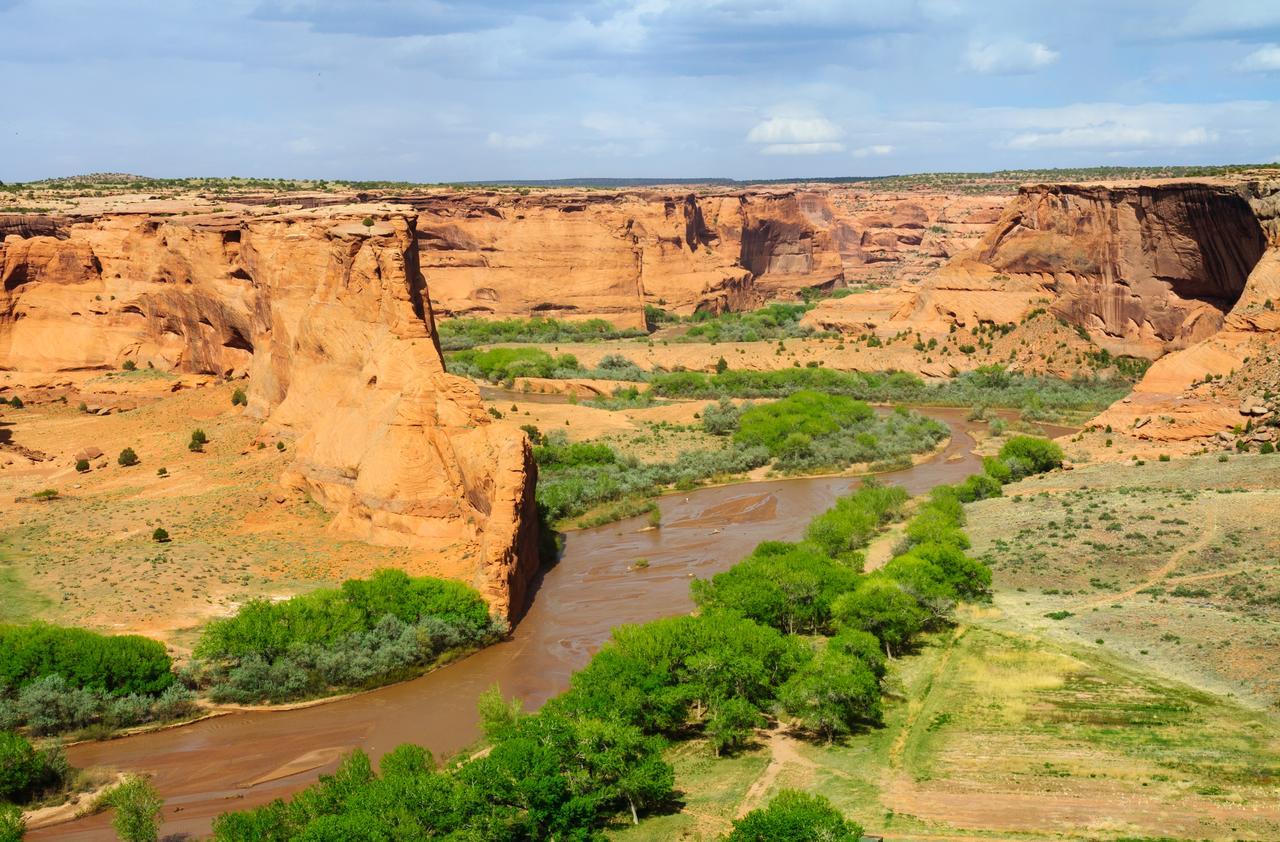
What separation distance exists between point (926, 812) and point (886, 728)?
3.98m

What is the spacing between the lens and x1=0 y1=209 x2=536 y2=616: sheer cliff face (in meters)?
31.9

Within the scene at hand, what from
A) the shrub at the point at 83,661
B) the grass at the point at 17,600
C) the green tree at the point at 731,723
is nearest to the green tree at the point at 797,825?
the green tree at the point at 731,723

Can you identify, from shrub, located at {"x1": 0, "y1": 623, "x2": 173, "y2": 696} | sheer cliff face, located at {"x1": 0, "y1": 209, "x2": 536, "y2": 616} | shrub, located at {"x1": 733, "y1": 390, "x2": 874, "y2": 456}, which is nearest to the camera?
shrub, located at {"x1": 0, "y1": 623, "x2": 173, "y2": 696}

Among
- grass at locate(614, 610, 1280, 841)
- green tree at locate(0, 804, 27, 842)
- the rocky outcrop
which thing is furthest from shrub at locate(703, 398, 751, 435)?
green tree at locate(0, 804, 27, 842)

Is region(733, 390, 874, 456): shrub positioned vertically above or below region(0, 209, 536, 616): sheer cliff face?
below

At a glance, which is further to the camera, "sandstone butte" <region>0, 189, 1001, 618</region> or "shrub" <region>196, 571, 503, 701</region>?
"sandstone butte" <region>0, 189, 1001, 618</region>

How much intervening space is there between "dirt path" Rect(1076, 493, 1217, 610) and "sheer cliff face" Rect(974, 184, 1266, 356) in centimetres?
2364

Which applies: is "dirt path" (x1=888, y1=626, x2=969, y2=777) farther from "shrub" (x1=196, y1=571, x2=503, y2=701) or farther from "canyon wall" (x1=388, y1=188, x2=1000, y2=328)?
"canyon wall" (x1=388, y1=188, x2=1000, y2=328)

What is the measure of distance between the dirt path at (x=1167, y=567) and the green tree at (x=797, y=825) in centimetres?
1425

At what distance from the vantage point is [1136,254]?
62750 mm

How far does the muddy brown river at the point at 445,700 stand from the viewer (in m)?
22.8

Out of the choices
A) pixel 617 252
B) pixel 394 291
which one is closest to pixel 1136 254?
pixel 617 252

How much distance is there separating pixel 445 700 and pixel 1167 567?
1930 cm

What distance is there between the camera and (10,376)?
56.6m
